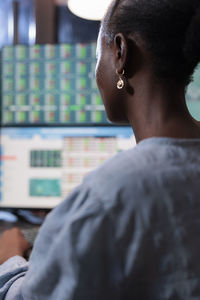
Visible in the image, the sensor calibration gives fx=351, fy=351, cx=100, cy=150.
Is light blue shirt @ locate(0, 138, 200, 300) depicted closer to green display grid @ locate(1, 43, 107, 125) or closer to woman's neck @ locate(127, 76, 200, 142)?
woman's neck @ locate(127, 76, 200, 142)

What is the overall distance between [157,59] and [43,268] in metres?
0.31

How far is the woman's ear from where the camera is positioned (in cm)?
50

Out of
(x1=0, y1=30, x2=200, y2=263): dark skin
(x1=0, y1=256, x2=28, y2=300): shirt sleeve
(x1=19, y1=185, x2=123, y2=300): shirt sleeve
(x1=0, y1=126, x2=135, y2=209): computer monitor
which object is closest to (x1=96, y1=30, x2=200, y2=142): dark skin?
(x1=0, y1=30, x2=200, y2=263): dark skin

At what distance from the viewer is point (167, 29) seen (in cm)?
47

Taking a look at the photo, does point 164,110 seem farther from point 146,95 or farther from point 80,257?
point 80,257

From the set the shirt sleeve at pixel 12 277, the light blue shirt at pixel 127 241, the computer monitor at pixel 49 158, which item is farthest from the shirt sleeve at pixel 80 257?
the computer monitor at pixel 49 158

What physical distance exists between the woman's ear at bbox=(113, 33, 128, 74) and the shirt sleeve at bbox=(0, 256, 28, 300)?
0.38 meters

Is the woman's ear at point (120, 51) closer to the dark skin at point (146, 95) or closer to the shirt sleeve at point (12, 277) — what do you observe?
the dark skin at point (146, 95)

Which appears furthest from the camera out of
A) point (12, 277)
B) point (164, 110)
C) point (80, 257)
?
point (12, 277)

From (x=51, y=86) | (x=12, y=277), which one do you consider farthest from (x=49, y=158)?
(x=12, y=277)

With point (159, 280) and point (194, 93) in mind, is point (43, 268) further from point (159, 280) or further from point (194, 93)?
point (194, 93)

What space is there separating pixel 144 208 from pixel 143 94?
18 centimetres

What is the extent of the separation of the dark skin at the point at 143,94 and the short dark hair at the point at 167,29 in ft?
0.04

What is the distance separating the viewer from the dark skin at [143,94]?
0.50m
